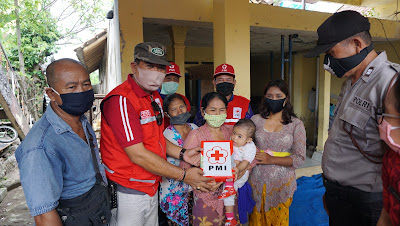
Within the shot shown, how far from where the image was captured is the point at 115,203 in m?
1.74

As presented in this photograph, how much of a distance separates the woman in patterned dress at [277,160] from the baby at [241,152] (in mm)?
152

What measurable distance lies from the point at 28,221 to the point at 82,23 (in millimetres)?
11714

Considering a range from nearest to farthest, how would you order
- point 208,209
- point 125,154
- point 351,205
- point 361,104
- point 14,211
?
point 361,104
point 351,205
point 125,154
point 208,209
point 14,211

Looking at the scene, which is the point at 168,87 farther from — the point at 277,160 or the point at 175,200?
the point at 277,160

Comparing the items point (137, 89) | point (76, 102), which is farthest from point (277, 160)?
point (76, 102)

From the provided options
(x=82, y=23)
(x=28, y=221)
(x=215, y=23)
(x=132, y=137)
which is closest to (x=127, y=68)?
(x=215, y=23)

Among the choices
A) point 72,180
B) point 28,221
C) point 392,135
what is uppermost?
point 392,135

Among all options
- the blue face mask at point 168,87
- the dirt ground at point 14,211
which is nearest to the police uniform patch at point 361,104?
the blue face mask at point 168,87

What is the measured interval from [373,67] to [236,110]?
5.18ft

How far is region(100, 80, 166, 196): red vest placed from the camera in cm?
170

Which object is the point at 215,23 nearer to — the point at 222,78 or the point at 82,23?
the point at 222,78

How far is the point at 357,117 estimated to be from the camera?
1294mm

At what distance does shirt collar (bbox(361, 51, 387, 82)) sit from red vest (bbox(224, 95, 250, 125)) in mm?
1489

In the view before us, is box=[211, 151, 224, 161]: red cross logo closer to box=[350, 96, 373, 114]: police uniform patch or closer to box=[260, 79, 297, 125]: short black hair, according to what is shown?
box=[260, 79, 297, 125]: short black hair
